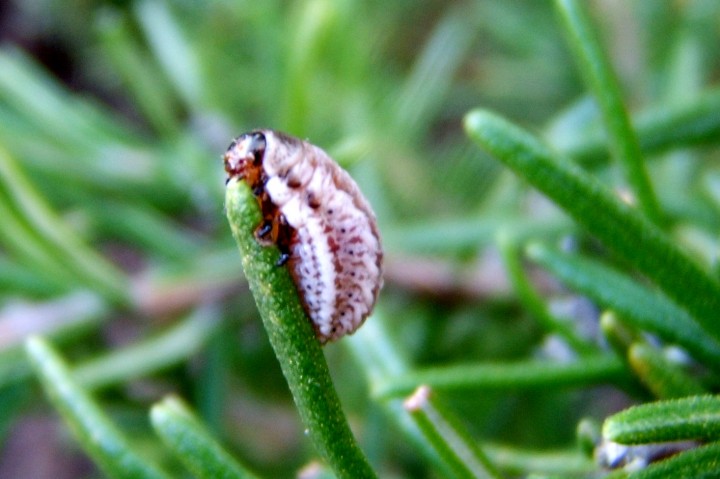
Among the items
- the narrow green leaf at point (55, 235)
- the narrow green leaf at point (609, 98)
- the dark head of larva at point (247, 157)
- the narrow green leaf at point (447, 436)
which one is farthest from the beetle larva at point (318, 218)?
the narrow green leaf at point (55, 235)

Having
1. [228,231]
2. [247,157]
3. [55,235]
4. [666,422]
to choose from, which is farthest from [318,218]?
[228,231]

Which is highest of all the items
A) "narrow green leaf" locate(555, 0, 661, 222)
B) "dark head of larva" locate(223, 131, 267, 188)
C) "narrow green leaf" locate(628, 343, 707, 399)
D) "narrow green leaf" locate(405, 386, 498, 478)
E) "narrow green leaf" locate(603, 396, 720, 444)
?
"dark head of larva" locate(223, 131, 267, 188)

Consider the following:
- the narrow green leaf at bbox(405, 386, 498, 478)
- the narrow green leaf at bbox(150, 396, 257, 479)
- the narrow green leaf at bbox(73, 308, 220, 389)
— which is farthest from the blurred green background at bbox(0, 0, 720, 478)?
the narrow green leaf at bbox(150, 396, 257, 479)

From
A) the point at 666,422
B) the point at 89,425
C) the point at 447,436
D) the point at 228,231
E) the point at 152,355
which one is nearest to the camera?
the point at 666,422

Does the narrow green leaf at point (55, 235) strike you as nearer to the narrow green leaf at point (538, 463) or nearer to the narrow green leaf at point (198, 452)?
the narrow green leaf at point (198, 452)

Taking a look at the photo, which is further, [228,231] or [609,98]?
[228,231]

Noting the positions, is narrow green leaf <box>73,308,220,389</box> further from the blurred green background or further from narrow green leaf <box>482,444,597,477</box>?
narrow green leaf <box>482,444,597,477</box>

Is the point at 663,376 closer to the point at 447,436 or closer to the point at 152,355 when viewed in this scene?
the point at 447,436
